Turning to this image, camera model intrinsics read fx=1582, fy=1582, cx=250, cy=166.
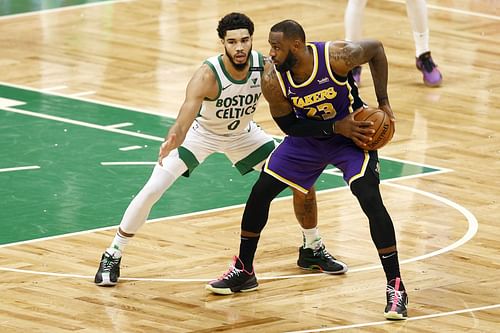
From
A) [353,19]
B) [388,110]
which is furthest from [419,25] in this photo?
[388,110]

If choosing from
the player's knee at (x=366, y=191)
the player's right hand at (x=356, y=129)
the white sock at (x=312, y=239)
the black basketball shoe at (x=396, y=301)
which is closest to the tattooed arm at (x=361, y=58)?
the player's right hand at (x=356, y=129)

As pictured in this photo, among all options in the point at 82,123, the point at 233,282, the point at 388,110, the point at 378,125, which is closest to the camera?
the point at 378,125

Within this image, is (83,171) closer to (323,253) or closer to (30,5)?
(323,253)

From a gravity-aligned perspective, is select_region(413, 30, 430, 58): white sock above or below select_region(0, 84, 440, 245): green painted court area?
above

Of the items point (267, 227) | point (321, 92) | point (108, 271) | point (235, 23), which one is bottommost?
point (267, 227)

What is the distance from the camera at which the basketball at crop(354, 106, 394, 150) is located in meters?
8.66

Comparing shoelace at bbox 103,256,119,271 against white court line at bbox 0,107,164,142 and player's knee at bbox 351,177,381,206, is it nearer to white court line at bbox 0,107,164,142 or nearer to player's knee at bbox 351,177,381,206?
player's knee at bbox 351,177,381,206

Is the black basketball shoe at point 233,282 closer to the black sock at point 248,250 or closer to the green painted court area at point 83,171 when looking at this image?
the black sock at point 248,250

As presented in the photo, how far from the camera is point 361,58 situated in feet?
28.5

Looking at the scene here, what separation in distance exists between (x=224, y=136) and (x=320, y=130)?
809mm

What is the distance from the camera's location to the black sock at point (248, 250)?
357 inches

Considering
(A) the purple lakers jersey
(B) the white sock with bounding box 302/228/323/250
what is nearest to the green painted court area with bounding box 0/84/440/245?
(B) the white sock with bounding box 302/228/323/250

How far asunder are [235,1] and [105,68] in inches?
130

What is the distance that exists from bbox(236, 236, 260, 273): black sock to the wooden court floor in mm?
176
